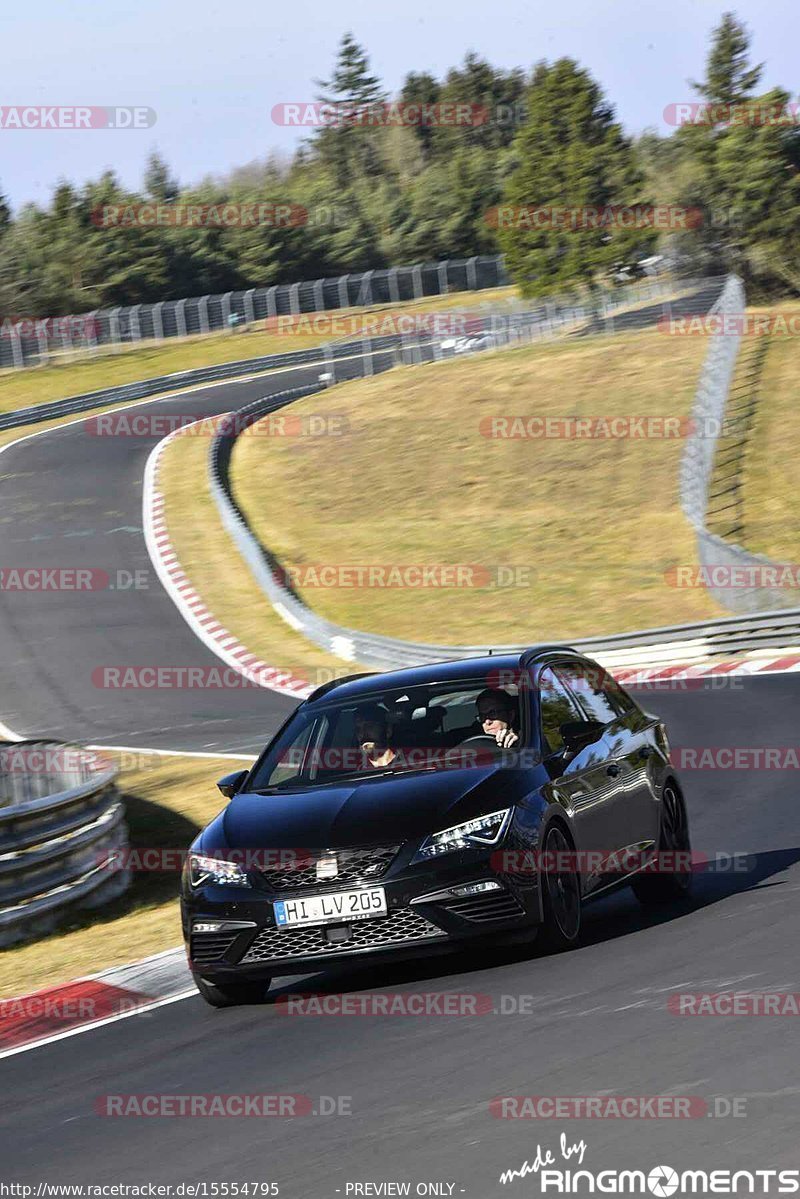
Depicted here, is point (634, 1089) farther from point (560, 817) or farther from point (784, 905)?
point (784, 905)

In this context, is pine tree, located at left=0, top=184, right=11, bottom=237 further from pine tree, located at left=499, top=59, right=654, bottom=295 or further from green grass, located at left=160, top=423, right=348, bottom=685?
green grass, located at left=160, top=423, right=348, bottom=685

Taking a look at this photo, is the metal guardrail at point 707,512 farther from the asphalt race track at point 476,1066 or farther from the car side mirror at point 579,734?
the car side mirror at point 579,734

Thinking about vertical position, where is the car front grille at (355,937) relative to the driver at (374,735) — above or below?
below

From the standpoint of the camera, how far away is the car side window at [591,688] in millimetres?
9227

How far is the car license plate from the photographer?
7535 mm

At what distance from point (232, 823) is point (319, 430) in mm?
40079

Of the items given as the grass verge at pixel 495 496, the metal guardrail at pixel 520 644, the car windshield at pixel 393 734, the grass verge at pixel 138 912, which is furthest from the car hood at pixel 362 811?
the grass verge at pixel 495 496

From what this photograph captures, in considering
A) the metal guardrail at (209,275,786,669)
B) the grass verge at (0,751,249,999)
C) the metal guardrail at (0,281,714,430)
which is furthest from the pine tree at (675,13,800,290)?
the grass verge at (0,751,249,999)

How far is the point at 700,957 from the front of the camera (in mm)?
7605

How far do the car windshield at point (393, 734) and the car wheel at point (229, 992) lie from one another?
993 mm

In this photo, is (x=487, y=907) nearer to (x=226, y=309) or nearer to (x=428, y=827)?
(x=428, y=827)

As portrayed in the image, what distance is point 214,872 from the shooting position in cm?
798

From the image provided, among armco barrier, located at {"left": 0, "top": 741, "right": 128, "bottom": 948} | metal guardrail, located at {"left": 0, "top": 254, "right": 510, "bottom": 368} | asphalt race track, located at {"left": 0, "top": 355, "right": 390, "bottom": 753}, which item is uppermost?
metal guardrail, located at {"left": 0, "top": 254, "right": 510, "bottom": 368}

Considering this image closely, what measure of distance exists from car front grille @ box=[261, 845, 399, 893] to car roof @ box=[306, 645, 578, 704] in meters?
1.43
